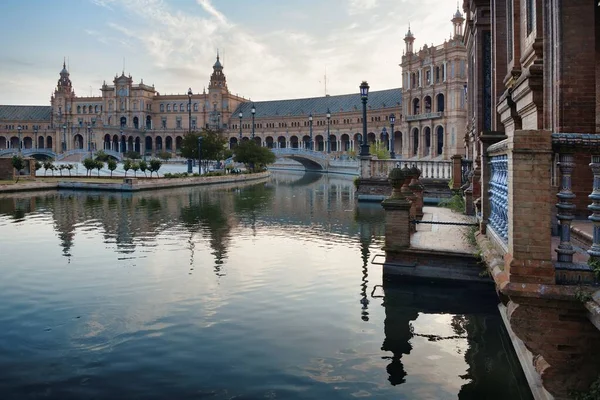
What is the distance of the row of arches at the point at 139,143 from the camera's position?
426ft

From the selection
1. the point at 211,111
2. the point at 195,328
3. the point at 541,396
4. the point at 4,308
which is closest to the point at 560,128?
the point at 541,396

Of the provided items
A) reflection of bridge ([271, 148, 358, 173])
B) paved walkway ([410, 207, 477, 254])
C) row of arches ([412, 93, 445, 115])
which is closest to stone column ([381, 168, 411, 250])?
paved walkway ([410, 207, 477, 254])

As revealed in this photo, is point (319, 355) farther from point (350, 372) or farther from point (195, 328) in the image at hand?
point (195, 328)

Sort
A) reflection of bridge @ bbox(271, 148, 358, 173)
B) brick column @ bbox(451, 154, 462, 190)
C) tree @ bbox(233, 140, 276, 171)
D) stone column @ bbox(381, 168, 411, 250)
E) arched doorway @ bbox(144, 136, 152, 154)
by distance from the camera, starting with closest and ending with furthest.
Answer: stone column @ bbox(381, 168, 411, 250), brick column @ bbox(451, 154, 462, 190), tree @ bbox(233, 140, 276, 171), reflection of bridge @ bbox(271, 148, 358, 173), arched doorway @ bbox(144, 136, 152, 154)

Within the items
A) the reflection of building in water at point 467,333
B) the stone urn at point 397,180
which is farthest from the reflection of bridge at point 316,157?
the reflection of building in water at point 467,333

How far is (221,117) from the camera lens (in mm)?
138000

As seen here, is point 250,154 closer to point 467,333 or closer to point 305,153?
point 305,153

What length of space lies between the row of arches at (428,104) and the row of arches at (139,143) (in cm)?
6376

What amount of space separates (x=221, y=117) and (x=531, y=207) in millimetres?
136430

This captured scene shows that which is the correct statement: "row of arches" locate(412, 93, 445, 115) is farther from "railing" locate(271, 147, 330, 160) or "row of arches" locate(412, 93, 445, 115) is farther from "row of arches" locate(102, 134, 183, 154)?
"row of arches" locate(102, 134, 183, 154)

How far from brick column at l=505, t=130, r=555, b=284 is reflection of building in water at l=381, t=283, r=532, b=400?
2538mm

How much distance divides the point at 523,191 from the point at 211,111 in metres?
139

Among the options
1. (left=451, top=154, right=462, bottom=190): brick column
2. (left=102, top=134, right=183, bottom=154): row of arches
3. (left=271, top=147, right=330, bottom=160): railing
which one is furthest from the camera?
(left=102, top=134, right=183, bottom=154): row of arches

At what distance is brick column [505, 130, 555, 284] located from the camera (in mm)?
4977
